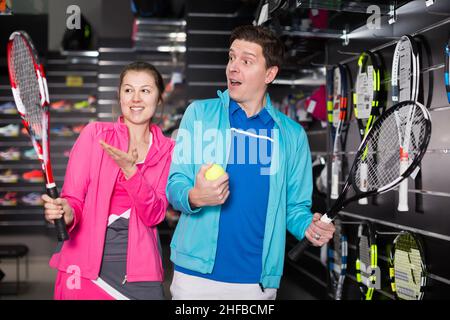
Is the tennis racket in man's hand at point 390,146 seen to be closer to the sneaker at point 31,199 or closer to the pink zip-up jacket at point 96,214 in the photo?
the pink zip-up jacket at point 96,214

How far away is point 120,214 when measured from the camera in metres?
2.51

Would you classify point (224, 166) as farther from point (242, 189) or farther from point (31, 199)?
point (31, 199)

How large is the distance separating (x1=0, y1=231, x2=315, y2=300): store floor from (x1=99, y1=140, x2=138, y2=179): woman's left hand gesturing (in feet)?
10.9

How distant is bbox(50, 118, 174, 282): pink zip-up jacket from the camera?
7.98 feet

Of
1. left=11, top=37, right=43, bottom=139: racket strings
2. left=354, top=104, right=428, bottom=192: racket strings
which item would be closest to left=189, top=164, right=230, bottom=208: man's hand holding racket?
left=11, top=37, right=43, bottom=139: racket strings

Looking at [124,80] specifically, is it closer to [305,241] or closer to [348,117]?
[305,241]

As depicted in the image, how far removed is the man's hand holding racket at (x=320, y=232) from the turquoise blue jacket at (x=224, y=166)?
8 centimetres

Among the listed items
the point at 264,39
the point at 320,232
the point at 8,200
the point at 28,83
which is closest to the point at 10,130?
the point at 8,200

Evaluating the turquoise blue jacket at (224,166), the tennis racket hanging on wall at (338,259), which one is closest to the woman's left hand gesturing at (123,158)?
the turquoise blue jacket at (224,166)

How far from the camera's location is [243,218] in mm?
2365

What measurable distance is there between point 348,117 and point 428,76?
1445 millimetres

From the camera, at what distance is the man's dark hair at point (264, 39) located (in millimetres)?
2473
